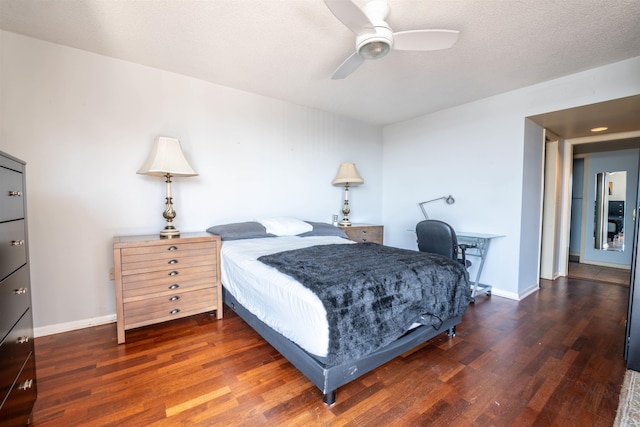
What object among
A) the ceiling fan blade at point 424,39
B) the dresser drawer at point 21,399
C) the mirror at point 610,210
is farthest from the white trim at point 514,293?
the dresser drawer at point 21,399

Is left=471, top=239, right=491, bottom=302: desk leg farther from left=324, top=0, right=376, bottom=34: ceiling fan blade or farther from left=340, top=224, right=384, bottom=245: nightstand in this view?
left=324, top=0, right=376, bottom=34: ceiling fan blade

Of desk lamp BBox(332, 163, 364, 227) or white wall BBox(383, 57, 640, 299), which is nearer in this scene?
white wall BBox(383, 57, 640, 299)

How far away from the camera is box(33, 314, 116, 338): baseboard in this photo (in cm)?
222

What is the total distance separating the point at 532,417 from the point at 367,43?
2.30m

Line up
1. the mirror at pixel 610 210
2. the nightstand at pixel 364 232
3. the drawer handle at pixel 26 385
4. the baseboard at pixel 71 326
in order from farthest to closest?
the mirror at pixel 610 210 < the nightstand at pixel 364 232 < the baseboard at pixel 71 326 < the drawer handle at pixel 26 385

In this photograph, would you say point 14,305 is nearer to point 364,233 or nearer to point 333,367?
point 333,367

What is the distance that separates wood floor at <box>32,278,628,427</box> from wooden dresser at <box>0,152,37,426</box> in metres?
0.33

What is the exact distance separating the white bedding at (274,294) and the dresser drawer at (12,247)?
44.8 inches

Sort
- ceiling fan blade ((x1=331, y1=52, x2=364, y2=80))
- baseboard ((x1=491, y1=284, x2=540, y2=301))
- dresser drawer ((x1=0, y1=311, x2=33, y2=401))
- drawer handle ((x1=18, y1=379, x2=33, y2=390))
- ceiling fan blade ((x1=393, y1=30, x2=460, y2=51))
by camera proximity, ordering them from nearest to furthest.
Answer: dresser drawer ((x1=0, y1=311, x2=33, y2=401)) → drawer handle ((x1=18, y1=379, x2=33, y2=390)) → ceiling fan blade ((x1=393, y1=30, x2=460, y2=51)) → ceiling fan blade ((x1=331, y1=52, x2=364, y2=80)) → baseboard ((x1=491, y1=284, x2=540, y2=301))

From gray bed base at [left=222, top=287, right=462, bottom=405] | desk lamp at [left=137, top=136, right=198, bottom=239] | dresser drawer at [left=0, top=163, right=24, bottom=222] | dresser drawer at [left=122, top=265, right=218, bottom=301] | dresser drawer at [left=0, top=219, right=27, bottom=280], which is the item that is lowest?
gray bed base at [left=222, top=287, right=462, bottom=405]

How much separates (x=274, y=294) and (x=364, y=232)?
7.76 ft

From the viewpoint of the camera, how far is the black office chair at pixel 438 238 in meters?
2.71

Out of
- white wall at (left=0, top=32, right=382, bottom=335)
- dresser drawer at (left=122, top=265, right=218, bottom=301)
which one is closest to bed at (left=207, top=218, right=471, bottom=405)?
dresser drawer at (left=122, top=265, right=218, bottom=301)

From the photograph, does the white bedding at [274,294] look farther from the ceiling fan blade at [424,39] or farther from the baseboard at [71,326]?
the ceiling fan blade at [424,39]
